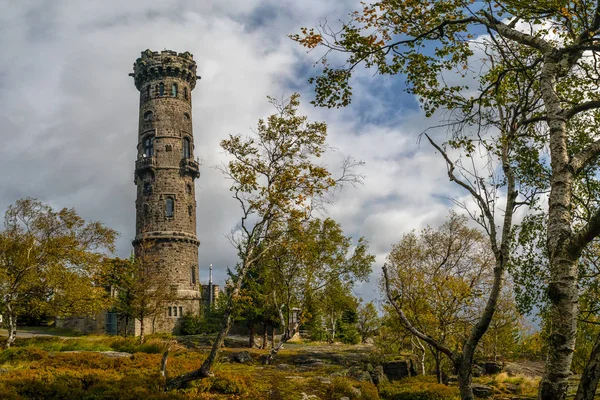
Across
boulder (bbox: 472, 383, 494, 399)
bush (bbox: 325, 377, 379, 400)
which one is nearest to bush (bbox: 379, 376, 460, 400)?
bush (bbox: 325, 377, 379, 400)

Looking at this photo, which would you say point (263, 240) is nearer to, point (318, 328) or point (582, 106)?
point (582, 106)

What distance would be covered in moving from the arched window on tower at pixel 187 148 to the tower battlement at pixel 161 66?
737 centimetres

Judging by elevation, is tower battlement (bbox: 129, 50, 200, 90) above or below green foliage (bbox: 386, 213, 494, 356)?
above

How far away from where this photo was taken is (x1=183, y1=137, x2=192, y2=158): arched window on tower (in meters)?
57.0

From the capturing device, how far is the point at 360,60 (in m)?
9.85

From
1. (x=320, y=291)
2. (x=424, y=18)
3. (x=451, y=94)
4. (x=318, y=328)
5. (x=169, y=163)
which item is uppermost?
(x=169, y=163)

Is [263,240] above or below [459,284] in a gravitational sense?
above

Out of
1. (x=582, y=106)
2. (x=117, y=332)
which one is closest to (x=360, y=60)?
(x=582, y=106)

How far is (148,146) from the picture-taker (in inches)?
2247

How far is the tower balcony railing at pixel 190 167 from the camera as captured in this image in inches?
2200

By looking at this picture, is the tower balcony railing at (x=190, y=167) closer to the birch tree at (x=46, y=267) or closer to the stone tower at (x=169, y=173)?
the stone tower at (x=169, y=173)

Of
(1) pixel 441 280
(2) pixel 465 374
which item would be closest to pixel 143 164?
(1) pixel 441 280

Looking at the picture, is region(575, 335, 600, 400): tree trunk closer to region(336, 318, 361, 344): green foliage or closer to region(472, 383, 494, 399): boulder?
region(472, 383, 494, 399): boulder

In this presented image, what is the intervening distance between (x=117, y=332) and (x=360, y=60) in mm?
47881
